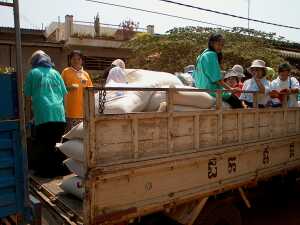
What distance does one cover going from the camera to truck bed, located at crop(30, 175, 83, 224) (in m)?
2.52

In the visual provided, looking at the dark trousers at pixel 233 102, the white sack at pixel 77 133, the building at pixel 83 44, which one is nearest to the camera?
the white sack at pixel 77 133

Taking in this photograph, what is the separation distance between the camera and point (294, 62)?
15.2 m

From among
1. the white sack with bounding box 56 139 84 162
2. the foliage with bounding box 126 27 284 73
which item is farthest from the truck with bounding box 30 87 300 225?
the foliage with bounding box 126 27 284 73

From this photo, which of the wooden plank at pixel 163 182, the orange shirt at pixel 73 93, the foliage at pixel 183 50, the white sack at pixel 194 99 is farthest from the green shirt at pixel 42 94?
the foliage at pixel 183 50

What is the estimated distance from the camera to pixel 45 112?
3529 millimetres

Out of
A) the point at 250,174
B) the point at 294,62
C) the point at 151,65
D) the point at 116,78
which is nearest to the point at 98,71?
the point at 151,65

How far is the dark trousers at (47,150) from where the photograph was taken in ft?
11.5

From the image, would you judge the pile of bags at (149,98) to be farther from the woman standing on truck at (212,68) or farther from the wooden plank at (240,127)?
the woman standing on truck at (212,68)

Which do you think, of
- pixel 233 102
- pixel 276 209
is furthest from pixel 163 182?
pixel 276 209

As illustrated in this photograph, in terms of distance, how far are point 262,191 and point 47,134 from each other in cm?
272

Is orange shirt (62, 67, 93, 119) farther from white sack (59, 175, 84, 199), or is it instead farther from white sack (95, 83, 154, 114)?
white sack (95, 83, 154, 114)

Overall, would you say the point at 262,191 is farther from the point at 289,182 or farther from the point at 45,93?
the point at 45,93

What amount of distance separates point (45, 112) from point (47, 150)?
403 millimetres

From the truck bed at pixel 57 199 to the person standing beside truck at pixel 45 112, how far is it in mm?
168
